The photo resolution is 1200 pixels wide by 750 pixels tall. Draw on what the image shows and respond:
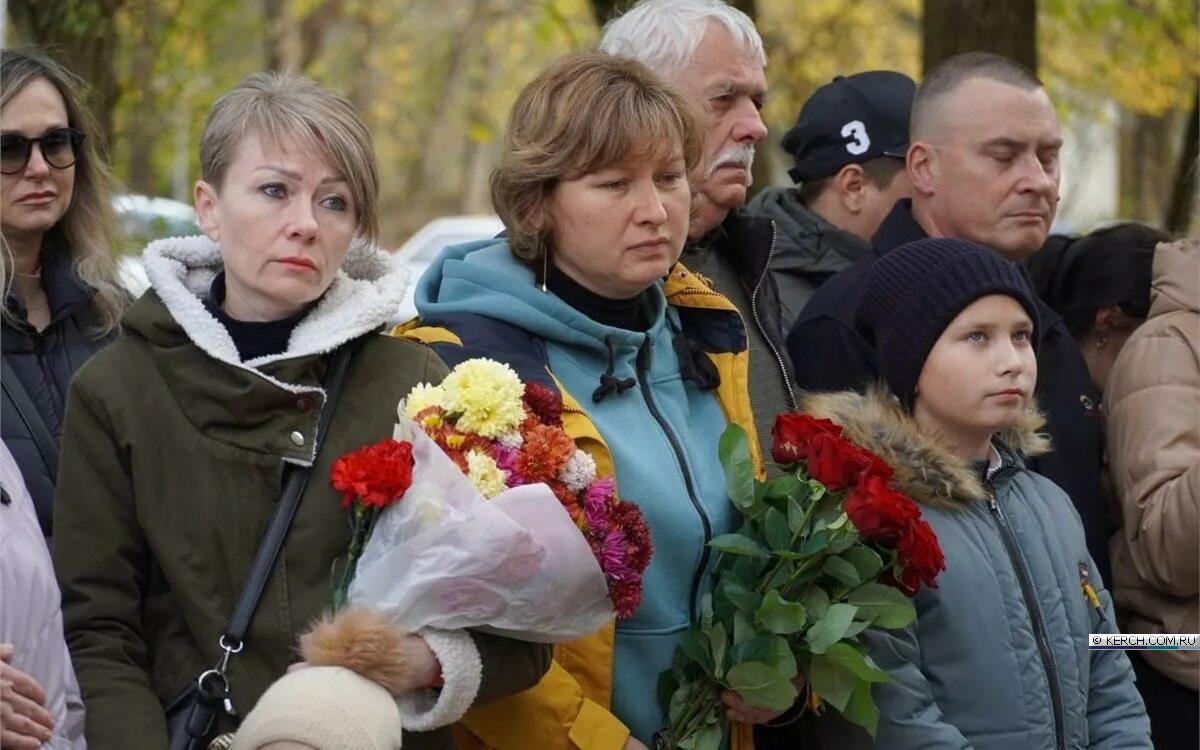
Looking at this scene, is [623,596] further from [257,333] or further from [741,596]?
[257,333]

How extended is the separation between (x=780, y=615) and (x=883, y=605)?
8.7 inches

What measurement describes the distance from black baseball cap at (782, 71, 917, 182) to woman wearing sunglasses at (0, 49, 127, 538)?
2.53 meters

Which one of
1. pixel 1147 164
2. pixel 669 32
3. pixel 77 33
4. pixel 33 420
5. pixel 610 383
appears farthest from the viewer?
pixel 1147 164

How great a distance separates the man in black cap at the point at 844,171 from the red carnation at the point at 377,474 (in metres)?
2.77

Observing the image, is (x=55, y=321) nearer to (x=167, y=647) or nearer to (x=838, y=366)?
(x=167, y=647)

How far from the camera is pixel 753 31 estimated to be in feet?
15.8

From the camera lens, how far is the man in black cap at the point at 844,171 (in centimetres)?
561

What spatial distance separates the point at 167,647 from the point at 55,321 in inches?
56.5

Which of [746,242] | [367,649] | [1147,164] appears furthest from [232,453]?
[1147,164]

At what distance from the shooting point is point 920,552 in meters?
3.39

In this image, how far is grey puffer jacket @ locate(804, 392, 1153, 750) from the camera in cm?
361

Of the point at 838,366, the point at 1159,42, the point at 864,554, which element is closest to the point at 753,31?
the point at 838,366

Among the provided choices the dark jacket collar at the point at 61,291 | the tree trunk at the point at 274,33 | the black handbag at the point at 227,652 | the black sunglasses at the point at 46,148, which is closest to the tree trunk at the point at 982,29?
the black sunglasses at the point at 46,148

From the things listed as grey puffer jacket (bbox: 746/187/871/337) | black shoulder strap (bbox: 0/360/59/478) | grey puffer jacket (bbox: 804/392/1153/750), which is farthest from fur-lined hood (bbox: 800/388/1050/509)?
black shoulder strap (bbox: 0/360/59/478)
